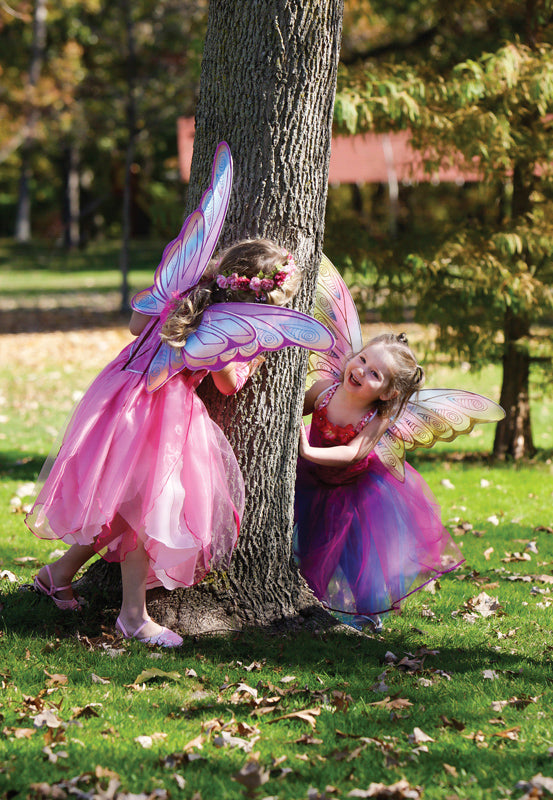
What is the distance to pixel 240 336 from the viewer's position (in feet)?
11.5

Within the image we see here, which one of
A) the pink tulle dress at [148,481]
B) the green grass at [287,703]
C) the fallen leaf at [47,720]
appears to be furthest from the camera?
the pink tulle dress at [148,481]

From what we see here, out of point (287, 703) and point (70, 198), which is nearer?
point (287, 703)

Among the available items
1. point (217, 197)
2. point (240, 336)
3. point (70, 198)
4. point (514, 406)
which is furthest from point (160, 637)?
point (70, 198)

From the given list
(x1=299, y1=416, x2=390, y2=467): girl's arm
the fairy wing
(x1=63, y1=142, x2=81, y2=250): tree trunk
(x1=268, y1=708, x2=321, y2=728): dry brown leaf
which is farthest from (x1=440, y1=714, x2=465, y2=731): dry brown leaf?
(x1=63, y1=142, x2=81, y2=250): tree trunk

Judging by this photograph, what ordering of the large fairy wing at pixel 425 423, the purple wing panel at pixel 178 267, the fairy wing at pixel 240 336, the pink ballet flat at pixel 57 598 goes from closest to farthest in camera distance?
1. the fairy wing at pixel 240 336
2. the purple wing panel at pixel 178 267
3. the pink ballet flat at pixel 57 598
4. the large fairy wing at pixel 425 423

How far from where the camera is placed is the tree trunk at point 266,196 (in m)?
3.88

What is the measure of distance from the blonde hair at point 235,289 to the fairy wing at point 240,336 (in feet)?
0.18

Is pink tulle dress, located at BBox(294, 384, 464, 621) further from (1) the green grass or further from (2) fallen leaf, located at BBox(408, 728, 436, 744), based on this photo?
(2) fallen leaf, located at BBox(408, 728, 436, 744)

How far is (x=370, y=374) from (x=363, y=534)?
2.67 feet

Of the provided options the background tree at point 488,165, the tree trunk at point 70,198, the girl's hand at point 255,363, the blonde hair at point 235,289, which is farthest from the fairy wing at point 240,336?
the tree trunk at point 70,198

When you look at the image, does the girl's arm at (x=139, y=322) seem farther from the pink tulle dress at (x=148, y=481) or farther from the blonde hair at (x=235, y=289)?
the blonde hair at (x=235, y=289)

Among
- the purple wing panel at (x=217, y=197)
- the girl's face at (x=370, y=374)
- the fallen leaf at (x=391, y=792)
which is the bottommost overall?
the fallen leaf at (x=391, y=792)

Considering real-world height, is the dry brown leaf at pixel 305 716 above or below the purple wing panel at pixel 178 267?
below

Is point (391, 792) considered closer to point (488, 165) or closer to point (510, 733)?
point (510, 733)
